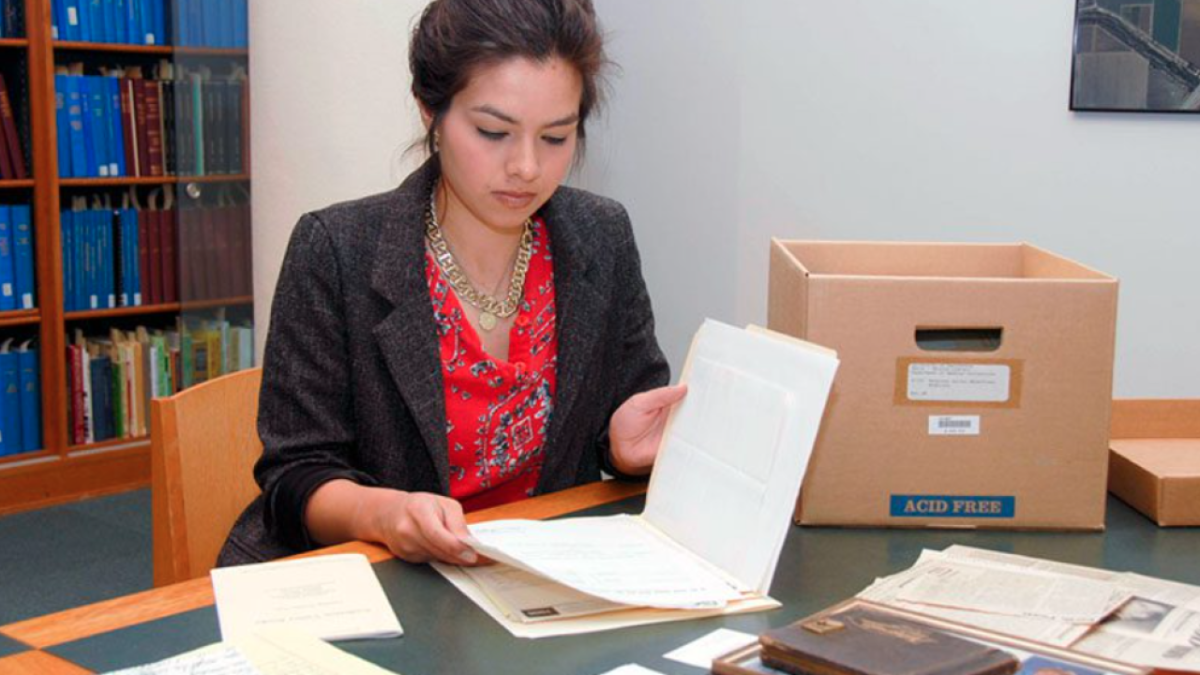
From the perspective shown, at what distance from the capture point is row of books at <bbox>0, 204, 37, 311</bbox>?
3771 mm

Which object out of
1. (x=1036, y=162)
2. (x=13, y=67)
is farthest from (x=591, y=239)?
(x=13, y=67)

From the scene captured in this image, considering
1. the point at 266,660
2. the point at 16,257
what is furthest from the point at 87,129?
the point at 266,660

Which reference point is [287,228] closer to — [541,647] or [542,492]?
[542,492]

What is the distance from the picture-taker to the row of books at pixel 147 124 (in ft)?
12.2

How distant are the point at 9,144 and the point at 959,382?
3.14 meters

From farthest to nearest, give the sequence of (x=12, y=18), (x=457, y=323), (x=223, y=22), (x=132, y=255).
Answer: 1. (x=132, y=255)
2. (x=12, y=18)
3. (x=223, y=22)
4. (x=457, y=323)

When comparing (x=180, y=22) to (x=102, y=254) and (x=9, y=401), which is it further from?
(x=9, y=401)

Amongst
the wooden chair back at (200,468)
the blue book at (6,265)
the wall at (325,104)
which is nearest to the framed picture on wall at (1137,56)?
the wall at (325,104)

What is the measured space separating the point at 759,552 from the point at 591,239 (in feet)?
2.09

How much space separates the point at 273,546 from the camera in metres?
1.57

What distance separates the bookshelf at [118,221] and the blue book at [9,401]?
0.13 ft

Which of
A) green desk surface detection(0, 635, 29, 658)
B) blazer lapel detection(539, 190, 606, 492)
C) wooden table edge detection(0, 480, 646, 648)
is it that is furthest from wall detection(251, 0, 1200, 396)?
green desk surface detection(0, 635, 29, 658)

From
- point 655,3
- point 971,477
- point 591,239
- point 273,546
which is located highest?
point 655,3

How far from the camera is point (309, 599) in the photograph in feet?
3.89
